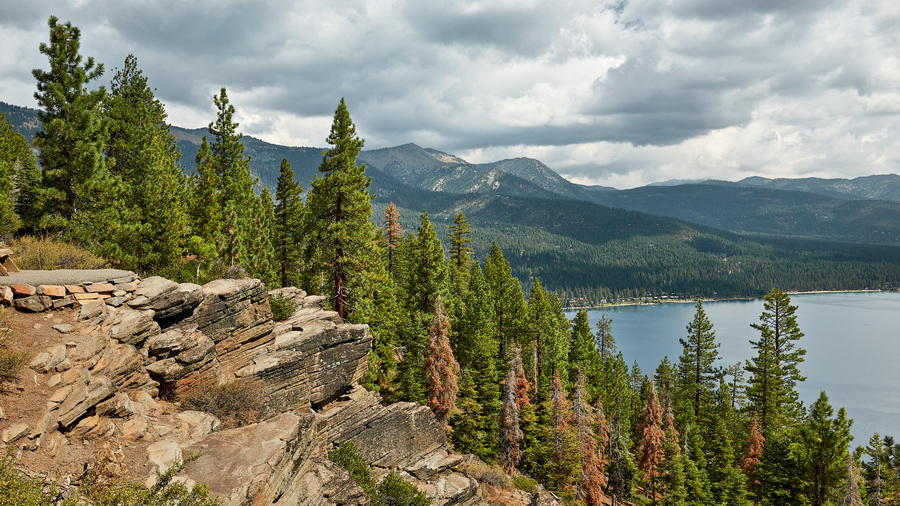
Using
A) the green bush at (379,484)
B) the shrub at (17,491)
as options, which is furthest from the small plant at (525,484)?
the shrub at (17,491)

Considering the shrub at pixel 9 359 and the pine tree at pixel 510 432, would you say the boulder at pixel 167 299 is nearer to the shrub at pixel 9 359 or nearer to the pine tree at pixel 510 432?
the shrub at pixel 9 359

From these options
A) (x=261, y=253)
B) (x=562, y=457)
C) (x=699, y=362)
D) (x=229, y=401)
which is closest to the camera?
(x=229, y=401)

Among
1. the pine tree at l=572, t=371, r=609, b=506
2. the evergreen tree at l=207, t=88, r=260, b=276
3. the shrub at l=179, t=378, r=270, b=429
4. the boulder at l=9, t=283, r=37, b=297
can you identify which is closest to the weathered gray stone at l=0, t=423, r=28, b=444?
the boulder at l=9, t=283, r=37, b=297

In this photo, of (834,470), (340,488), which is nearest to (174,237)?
(340,488)

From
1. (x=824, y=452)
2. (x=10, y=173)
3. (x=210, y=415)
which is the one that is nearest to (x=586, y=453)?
(x=824, y=452)

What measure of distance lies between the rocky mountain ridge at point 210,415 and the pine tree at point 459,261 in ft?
82.4

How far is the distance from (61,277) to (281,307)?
11.0 metres

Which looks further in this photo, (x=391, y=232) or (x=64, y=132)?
(x=391, y=232)

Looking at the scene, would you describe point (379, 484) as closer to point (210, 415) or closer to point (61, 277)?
point (210, 415)

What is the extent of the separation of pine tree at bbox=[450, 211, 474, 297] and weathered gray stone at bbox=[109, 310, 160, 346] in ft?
119

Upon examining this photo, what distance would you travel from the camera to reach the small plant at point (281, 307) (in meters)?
26.7

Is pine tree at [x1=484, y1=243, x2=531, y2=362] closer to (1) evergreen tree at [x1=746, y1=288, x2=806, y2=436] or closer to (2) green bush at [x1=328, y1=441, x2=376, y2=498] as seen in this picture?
(1) evergreen tree at [x1=746, y1=288, x2=806, y2=436]

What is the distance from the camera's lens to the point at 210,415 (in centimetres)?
1652

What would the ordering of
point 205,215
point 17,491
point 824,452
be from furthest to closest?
point 205,215, point 824,452, point 17,491
